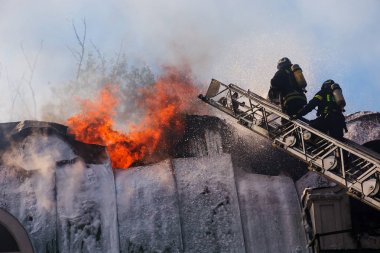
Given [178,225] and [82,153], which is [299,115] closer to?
[178,225]

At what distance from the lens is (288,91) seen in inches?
411

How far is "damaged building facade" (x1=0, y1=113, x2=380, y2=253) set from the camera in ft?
39.3

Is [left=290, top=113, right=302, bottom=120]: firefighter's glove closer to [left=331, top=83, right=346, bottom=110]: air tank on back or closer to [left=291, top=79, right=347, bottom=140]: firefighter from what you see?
[left=291, top=79, right=347, bottom=140]: firefighter

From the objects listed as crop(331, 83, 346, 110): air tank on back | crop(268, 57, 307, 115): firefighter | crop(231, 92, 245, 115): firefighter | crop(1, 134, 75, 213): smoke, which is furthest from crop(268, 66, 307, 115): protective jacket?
crop(1, 134, 75, 213): smoke

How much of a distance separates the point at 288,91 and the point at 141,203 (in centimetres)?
463

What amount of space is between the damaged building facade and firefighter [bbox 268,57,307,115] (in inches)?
87.7

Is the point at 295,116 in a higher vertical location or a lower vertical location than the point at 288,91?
lower

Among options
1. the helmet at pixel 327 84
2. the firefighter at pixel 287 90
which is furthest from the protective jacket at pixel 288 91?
the helmet at pixel 327 84

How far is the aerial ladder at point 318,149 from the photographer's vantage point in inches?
357

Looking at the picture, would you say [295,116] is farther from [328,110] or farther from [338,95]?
[338,95]

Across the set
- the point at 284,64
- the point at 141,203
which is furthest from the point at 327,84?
the point at 141,203

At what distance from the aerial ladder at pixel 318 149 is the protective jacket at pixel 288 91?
0.65 ft

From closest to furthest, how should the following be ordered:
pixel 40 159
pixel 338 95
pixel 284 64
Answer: pixel 338 95
pixel 284 64
pixel 40 159

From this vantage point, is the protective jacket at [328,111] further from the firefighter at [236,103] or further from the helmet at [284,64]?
the firefighter at [236,103]
